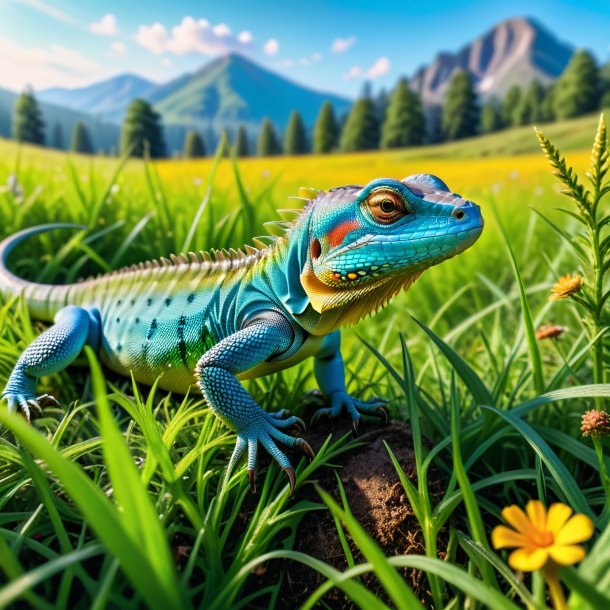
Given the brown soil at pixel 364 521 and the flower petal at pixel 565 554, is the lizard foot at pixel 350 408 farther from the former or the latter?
the flower petal at pixel 565 554

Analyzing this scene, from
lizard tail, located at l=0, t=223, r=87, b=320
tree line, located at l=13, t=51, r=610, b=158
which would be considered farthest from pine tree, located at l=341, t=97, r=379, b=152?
lizard tail, located at l=0, t=223, r=87, b=320

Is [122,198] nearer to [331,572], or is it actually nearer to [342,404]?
[342,404]

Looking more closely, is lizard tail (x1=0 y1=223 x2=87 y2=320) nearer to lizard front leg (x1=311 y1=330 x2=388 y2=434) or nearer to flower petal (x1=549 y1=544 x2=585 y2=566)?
lizard front leg (x1=311 y1=330 x2=388 y2=434)

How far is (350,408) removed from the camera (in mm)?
2109

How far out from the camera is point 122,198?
4.71m

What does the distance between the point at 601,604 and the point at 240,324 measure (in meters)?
1.39

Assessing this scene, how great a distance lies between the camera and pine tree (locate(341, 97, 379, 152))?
1224 inches

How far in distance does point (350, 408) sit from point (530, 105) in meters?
38.0

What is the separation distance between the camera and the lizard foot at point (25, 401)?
222 centimetres

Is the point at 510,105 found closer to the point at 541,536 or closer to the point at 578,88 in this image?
the point at 578,88

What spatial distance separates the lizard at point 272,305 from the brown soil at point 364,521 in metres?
0.16

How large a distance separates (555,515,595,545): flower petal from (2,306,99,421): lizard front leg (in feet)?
6.43

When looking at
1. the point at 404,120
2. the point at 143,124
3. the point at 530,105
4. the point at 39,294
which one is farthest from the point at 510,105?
the point at 39,294

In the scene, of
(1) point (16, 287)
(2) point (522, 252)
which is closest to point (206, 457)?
(1) point (16, 287)
